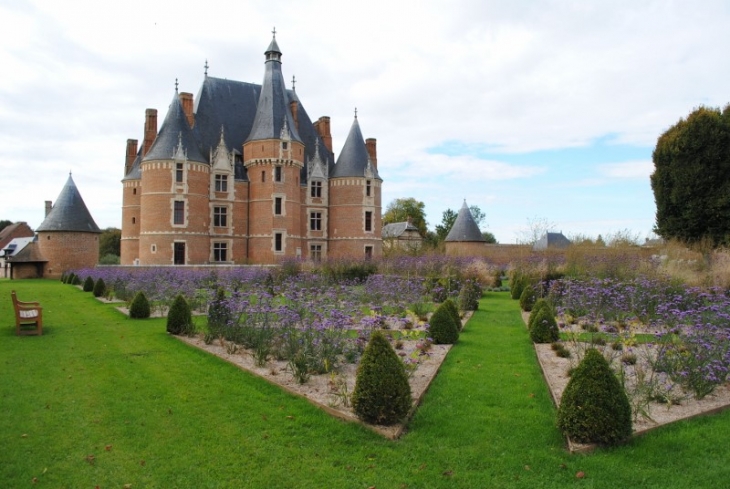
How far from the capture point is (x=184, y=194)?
2964cm

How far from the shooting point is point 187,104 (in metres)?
31.6

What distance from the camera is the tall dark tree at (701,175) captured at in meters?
21.3

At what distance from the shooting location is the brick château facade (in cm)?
2947

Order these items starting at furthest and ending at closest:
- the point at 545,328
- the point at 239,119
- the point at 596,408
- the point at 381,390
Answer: the point at 239,119 < the point at 545,328 < the point at 381,390 < the point at 596,408

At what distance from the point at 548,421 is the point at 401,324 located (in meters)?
5.45

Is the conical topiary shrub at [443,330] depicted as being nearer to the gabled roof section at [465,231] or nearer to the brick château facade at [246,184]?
the brick château facade at [246,184]

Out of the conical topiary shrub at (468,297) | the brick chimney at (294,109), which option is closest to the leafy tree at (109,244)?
the brick chimney at (294,109)

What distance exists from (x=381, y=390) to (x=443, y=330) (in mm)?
4317

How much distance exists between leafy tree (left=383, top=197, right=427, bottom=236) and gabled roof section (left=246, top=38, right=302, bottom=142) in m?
32.5

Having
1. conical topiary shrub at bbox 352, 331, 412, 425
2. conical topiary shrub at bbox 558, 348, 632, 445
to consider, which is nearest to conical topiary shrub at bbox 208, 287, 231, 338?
conical topiary shrub at bbox 352, 331, 412, 425

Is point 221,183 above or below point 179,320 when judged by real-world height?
above

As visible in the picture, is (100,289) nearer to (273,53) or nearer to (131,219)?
(131,219)

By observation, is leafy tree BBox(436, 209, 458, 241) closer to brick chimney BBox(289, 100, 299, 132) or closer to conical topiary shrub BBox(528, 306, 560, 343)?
brick chimney BBox(289, 100, 299, 132)

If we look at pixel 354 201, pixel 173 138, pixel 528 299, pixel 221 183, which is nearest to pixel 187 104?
pixel 173 138
